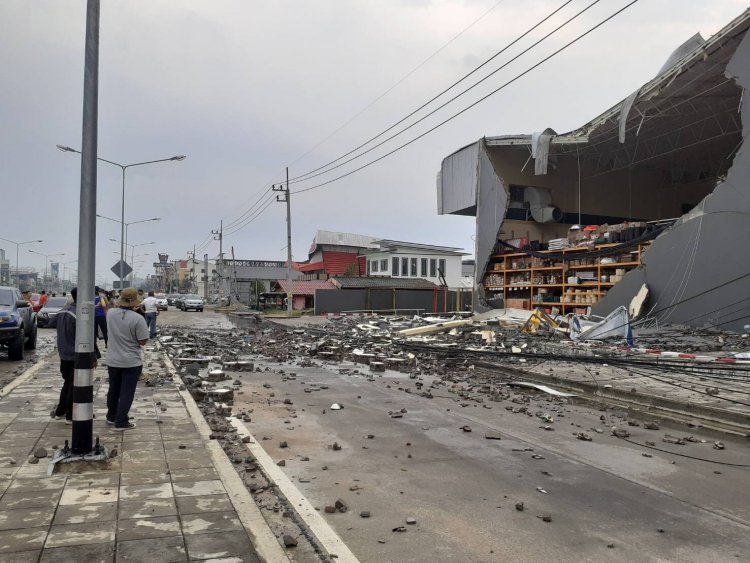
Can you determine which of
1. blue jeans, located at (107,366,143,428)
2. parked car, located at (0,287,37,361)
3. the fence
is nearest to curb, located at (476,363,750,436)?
blue jeans, located at (107,366,143,428)

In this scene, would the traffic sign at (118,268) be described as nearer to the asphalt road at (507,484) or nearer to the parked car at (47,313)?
the parked car at (47,313)

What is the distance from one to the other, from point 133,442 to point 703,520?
5.93 meters

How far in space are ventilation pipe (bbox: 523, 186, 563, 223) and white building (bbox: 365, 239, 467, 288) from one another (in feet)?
64.5

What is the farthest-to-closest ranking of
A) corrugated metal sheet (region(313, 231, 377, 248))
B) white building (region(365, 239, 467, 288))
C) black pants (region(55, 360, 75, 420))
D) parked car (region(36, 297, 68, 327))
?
1. corrugated metal sheet (region(313, 231, 377, 248))
2. white building (region(365, 239, 467, 288))
3. parked car (region(36, 297, 68, 327))
4. black pants (region(55, 360, 75, 420))

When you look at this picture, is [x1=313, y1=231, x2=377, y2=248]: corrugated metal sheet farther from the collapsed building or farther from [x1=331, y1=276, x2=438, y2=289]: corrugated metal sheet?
the collapsed building


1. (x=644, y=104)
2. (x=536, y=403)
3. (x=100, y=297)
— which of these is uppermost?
(x=644, y=104)

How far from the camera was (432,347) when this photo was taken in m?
18.0

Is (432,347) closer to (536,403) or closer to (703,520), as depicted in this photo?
(536,403)

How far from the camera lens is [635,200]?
39219mm

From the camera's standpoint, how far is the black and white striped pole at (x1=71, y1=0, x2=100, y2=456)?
19.0 feet

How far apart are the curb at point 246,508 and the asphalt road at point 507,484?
0.60m

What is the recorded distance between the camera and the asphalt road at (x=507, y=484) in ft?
14.3

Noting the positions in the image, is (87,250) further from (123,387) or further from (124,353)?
(123,387)

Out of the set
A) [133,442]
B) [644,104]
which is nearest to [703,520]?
[133,442]
